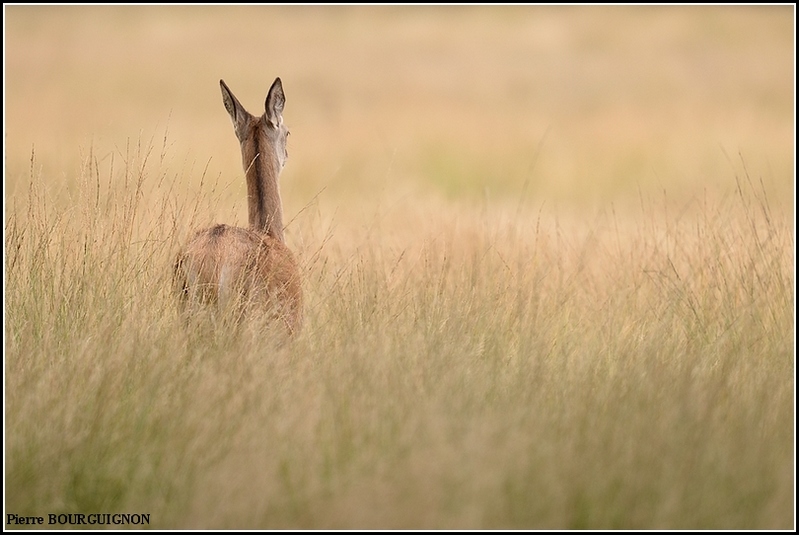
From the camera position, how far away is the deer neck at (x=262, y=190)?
4973mm

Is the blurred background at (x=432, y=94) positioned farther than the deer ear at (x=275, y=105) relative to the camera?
Yes

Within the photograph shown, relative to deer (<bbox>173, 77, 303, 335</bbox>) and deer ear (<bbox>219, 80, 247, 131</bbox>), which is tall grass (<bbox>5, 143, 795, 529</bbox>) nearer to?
deer (<bbox>173, 77, 303, 335</bbox>)

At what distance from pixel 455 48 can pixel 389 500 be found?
21.5 metres

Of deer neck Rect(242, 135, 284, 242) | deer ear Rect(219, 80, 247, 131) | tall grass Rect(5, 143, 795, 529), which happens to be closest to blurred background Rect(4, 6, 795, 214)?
deer ear Rect(219, 80, 247, 131)

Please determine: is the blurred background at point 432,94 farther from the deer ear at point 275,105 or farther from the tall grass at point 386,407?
the tall grass at point 386,407

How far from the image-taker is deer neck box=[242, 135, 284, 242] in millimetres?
4973

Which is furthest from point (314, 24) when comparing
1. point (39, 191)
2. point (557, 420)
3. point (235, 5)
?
point (557, 420)

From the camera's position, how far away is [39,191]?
5441 mm

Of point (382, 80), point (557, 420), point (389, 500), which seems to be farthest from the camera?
point (382, 80)

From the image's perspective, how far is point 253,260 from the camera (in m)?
4.51

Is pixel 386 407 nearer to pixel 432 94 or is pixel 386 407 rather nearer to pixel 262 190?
pixel 262 190

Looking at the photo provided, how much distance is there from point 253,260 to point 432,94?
14.4 metres

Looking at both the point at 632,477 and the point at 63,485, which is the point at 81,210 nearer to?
the point at 63,485

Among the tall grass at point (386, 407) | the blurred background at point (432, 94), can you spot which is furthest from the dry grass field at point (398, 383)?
the blurred background at point (432, 94)
